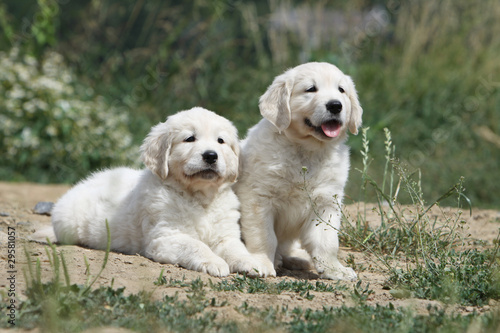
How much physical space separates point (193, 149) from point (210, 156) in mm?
150

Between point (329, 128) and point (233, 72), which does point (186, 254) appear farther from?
point (233, 72)

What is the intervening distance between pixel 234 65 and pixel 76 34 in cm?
251

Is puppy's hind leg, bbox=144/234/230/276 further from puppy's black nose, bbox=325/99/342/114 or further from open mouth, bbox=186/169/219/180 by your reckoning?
puppy's black nose, bbox=325/99/342/114

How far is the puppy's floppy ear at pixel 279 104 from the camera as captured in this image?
4416mm

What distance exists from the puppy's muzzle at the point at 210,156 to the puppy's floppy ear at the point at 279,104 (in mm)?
531

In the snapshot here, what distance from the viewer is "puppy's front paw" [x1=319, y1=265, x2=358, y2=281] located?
416 cm

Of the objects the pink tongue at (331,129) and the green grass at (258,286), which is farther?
the pink tongue at (331,129)

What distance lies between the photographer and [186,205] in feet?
14.2

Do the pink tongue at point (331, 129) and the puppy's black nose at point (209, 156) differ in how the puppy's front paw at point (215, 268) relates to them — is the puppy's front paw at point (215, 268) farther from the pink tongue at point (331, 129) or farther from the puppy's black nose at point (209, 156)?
the pink tongue at point (331, 129)

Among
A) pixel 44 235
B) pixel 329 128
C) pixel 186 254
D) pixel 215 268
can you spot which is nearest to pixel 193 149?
pixel 186 254

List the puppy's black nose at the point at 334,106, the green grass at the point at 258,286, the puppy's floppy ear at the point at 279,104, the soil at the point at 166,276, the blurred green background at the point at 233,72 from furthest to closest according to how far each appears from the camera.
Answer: the blurred green background at the point at 233,72 → the puppy's floppy ear at the point at 279,104 → the puppy's black nose at the point at 334,106 → the green grass at the point at 258,286 → the soil at the point at 166,276

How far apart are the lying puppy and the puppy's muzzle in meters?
0.40

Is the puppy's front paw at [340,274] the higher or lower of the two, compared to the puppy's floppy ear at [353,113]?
lower

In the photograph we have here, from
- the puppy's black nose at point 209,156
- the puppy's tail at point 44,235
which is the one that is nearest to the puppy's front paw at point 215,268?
the puppy's black nose at point 209,156
